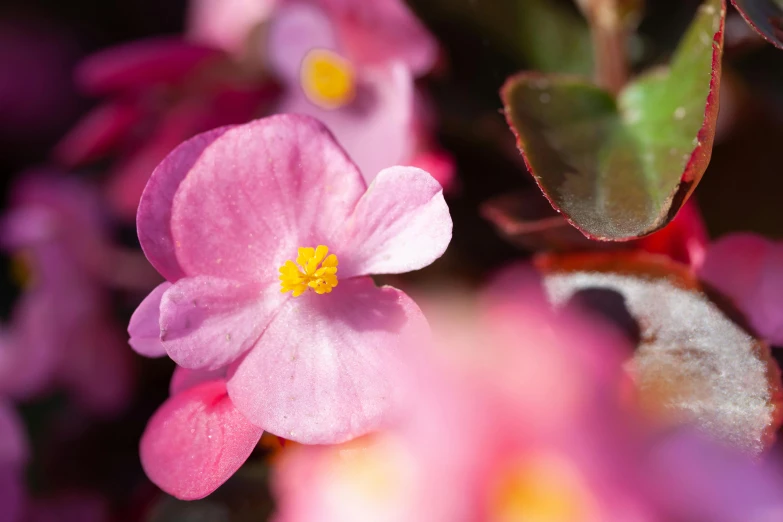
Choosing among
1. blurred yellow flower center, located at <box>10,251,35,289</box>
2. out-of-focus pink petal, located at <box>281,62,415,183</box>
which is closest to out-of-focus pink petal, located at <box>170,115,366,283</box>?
out-of-focus pink petal, located at <box>281,62,415,183</box>

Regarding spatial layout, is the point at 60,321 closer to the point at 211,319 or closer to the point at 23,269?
the point at 23,269

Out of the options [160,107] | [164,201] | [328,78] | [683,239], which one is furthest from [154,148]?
[683,239]

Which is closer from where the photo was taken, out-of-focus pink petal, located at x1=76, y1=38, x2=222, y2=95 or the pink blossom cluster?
the pink blossom cluster

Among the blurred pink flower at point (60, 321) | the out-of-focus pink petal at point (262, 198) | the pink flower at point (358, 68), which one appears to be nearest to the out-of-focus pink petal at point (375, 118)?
the pink flower at point (358, 68)

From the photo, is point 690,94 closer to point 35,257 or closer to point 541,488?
point 541,488

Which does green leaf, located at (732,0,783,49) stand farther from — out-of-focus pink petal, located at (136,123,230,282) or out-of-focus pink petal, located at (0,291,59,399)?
out-of-focus pink petal, located at (0,291,59,399)

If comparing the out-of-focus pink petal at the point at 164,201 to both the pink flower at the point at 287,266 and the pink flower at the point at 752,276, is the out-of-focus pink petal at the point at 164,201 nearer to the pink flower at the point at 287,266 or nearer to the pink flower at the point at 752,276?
the pink flower at the point at 287,266
